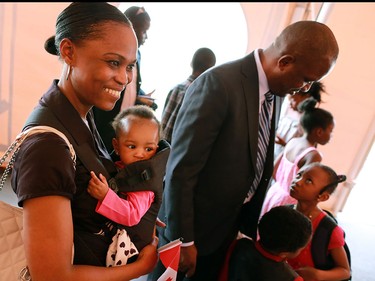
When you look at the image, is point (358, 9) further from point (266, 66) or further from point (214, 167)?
point (214, 167)

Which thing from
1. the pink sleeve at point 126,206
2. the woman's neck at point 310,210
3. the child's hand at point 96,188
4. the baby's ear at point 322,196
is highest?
the child's hand at point 96,188

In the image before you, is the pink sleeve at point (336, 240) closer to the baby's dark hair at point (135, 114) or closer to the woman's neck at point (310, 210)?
the woman's neck at point (310, 210)

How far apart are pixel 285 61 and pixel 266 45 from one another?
2498 millimetres

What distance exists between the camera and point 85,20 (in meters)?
0.83

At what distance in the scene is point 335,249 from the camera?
1.66 meters

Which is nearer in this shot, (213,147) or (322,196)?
(213,147)

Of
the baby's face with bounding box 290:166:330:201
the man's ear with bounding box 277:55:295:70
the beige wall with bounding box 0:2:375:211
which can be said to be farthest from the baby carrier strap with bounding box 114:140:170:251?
the beige wall with bounding box 0:2:375:211

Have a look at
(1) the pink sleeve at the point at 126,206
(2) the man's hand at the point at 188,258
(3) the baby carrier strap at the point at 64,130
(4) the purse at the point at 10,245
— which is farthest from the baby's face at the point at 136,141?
(2) the man's hand at the point at 188,258

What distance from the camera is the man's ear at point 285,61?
1.30 meters

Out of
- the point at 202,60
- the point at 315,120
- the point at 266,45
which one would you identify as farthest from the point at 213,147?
the point at 266,45

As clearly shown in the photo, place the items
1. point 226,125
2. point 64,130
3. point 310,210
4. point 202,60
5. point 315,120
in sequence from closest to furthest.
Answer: point 64,130 → point 226,125 → point 310,210 → point 315,120 → point 202,60

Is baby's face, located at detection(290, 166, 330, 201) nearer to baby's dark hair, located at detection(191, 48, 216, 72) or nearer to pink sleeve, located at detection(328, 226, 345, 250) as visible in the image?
pink sleeve, located at detection(328, 226, 345, 250)

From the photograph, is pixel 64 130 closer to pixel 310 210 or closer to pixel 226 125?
pixel 226 125

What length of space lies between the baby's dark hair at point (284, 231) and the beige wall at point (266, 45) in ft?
8.85
